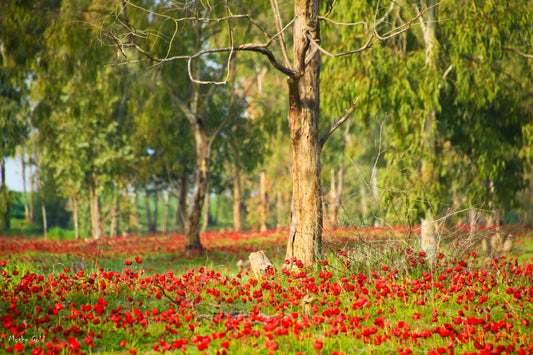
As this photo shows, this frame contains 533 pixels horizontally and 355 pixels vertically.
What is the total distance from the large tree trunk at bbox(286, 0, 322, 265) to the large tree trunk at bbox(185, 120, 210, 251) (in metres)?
7.30

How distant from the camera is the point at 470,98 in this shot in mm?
10094

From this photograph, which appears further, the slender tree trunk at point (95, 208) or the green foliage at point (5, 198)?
the slender tree trunk at point (95, 208)

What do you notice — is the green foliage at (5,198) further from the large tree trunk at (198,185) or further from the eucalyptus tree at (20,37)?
the large tree trunk at (198,185)

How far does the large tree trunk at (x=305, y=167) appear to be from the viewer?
7.62 m

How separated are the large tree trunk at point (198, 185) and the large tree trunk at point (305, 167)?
7297 millimetres

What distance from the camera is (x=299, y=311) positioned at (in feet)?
17.5

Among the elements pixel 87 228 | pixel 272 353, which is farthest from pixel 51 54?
pixel 87 228

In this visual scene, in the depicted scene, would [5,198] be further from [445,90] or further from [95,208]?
[445,90]

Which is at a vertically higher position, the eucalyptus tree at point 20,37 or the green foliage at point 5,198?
the eucalyptus tree at point 20,37

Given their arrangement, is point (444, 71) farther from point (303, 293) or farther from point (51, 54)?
point (51, 54)

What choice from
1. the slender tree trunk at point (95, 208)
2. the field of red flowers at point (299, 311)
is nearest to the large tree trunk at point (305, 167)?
the field of red flowers at point (299, 311)

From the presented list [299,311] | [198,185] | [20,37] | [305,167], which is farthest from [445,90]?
[20,37]

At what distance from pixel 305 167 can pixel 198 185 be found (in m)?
7.54

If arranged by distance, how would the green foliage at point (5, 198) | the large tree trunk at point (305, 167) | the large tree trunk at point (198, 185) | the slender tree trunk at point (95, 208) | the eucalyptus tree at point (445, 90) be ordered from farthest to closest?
the slender tree trunk at point (95, 208)
the large tree trunk at point (198, 185)
the green foliage at point (5, 198)
the eucalyptus tree at point (445, 90)
the large tree trunk at point (305, 167)
